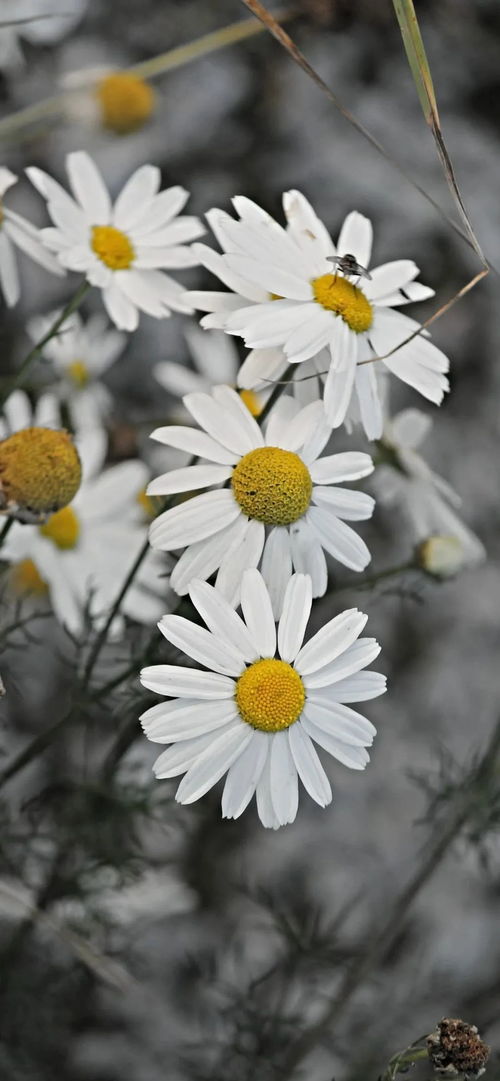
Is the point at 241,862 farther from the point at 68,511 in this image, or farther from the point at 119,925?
the point at 68,511

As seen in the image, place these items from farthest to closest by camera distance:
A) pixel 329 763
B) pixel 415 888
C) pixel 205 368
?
pixel 329 763 < pixel 205 368 < pixel 415 888

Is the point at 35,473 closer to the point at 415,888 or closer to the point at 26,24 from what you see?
the point at 415,888

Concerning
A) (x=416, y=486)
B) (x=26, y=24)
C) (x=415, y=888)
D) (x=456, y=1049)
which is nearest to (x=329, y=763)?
(x=415, y=888)

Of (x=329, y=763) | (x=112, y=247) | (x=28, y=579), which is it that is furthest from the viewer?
(x=329, y=763)

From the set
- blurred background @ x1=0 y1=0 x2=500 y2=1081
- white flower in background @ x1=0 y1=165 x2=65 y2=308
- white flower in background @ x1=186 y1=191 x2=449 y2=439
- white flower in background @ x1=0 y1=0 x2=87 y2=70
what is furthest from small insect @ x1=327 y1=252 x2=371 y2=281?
white flower in background @ x1=0 y1=0 x2=87 y2=70

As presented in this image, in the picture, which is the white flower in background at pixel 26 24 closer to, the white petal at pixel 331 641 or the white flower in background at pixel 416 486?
the white flower in background at pixel 416 486

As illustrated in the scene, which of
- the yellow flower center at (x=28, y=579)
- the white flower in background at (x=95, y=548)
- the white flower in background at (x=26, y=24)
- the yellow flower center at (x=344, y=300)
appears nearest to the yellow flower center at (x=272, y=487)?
the yellow flower center at (x=344, y=300)

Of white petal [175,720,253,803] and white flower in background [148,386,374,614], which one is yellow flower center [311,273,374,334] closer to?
white flower in background [148,386,374,614]
